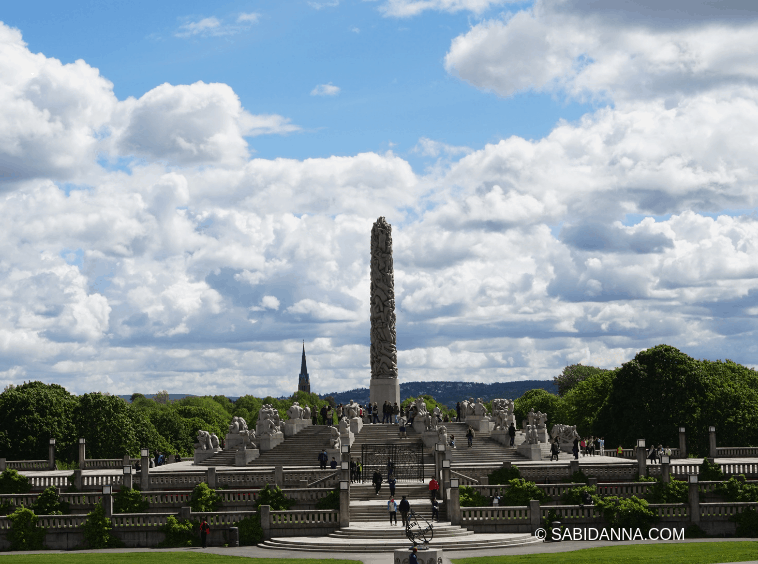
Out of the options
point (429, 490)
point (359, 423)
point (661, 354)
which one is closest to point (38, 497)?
point (429, 490)

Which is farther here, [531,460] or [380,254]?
[380,254]

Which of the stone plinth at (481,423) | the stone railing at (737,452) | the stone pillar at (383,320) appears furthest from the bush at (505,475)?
the stone pillar at (383,320)

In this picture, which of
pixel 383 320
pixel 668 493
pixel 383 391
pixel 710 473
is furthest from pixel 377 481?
pixel 383 320

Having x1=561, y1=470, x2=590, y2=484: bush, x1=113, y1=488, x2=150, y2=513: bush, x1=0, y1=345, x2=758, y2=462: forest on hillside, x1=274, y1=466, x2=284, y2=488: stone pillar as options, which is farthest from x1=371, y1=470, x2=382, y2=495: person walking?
x1=0, y1=345, x2=758, y2=462: forest on hillside

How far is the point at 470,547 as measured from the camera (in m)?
44.2

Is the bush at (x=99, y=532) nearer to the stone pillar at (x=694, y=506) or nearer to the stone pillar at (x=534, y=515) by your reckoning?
the stone pillar at (x=534, y=515)

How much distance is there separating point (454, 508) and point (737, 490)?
1439 cm

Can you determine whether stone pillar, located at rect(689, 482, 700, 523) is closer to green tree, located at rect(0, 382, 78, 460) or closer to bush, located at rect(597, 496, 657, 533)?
bush, located at rect(597, 496, 657, 533)

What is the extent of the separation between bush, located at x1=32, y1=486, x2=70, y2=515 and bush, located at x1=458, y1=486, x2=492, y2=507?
20.1 metres

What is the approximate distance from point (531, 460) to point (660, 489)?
15301mm

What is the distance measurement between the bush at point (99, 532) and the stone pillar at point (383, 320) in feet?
125

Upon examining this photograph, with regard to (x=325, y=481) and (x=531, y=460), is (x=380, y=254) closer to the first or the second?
(x=531, y=460)

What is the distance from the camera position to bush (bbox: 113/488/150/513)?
50750mm

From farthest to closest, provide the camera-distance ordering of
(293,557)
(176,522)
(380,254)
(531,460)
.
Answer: (380,254)
(531,460)
(176,522)
(293,557)
